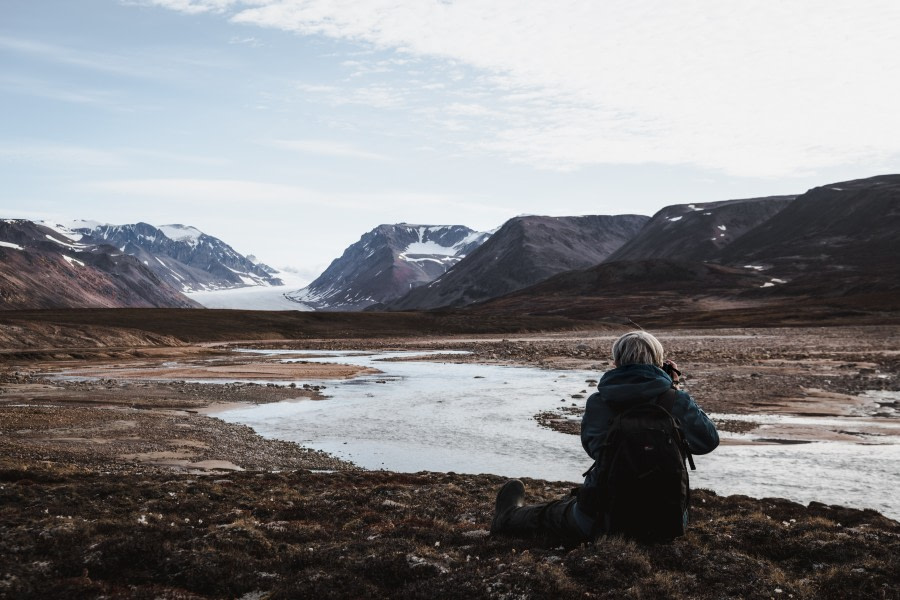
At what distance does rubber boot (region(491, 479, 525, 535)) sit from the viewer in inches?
424

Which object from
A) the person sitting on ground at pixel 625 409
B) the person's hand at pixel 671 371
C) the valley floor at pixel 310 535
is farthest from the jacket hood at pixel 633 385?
the valley floor at pixel 310 535

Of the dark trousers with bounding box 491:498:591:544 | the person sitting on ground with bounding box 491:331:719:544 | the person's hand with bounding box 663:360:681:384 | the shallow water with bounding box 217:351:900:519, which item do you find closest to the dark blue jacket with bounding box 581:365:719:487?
the person sitting on ground with bounding box 491:331:719:544

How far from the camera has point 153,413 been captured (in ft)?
100.0

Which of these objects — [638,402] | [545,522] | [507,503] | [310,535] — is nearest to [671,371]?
[638,402]

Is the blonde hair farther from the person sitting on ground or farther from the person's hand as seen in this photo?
the person's hand

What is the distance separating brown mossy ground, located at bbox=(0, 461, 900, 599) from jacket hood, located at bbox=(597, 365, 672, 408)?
1.84 metres

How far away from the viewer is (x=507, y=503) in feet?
35.8

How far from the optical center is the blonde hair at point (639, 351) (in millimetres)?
8859

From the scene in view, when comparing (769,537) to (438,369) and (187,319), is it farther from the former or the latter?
(187,319)

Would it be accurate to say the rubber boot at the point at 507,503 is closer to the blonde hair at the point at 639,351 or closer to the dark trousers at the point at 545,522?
the dark trousers at the point at 545,522

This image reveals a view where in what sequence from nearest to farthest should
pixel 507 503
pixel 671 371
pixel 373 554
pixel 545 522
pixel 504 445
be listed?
pixel 671 371, pixel 373 554, pixel 545 522, pixel 507 503, pixel 504 445

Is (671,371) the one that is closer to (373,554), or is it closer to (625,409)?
(625,409)

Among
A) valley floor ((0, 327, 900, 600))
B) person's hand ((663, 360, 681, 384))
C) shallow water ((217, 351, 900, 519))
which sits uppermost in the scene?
person's hand ((663, 360, 681, 384))

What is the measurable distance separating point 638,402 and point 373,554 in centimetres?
392
